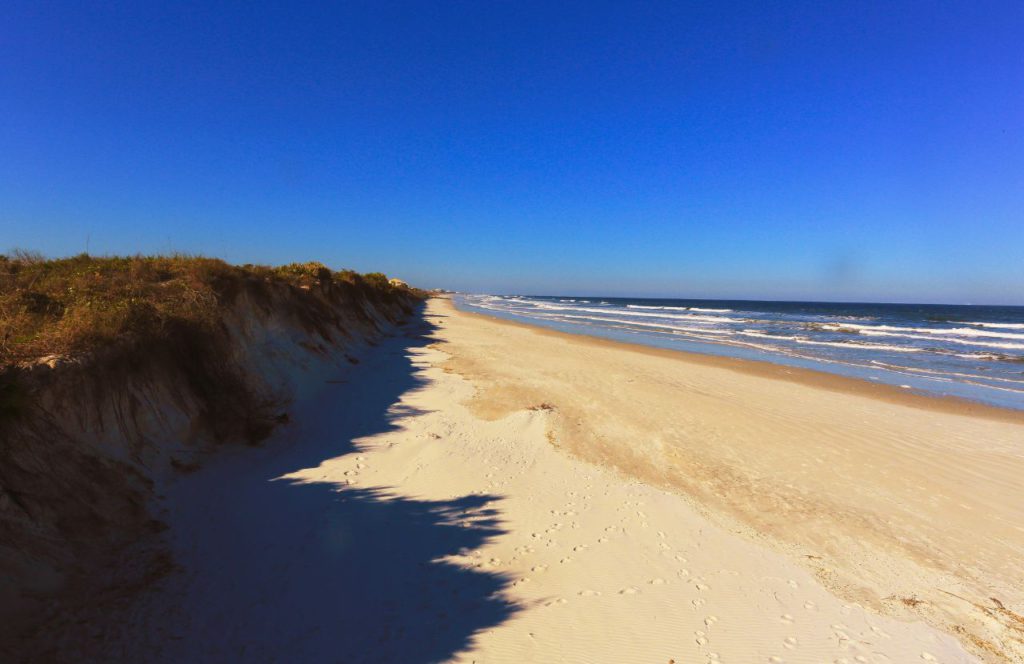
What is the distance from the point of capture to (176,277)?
30.4 feet

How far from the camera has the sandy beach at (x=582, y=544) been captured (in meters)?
3.93

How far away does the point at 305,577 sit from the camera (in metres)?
4.54

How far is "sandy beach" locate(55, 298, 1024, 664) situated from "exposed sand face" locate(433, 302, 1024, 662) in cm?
5

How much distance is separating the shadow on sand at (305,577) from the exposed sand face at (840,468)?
3985mm

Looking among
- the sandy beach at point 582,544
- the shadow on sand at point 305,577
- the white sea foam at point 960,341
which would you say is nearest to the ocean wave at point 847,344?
the white sea foam at point 960,341

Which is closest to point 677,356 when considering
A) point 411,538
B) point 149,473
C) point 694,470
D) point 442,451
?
point 694,470

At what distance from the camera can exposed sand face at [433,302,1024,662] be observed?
16.8ft

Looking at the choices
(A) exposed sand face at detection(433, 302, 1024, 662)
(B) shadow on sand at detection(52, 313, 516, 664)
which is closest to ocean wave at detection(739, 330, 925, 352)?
(A) exposed sand face at detection(433, 302, 1024, 662)

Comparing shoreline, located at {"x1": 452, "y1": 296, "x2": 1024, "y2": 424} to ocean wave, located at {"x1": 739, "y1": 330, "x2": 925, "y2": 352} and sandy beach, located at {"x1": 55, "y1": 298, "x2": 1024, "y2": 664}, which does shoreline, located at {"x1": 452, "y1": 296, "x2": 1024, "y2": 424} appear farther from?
ocean wave, located at {"x1": 739, "y1": 330, "x2": 925, "y2": 352}

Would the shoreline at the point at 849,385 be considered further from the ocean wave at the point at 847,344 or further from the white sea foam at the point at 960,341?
the white sea foam at the point at 960,341

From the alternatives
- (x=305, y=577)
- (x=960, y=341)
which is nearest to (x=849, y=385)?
(x=305, y=577)

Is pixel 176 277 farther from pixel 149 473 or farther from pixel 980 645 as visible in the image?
pixel 980 645

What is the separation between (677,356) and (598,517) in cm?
1768

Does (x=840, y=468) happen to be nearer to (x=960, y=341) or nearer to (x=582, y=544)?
(x=582, y=544)
